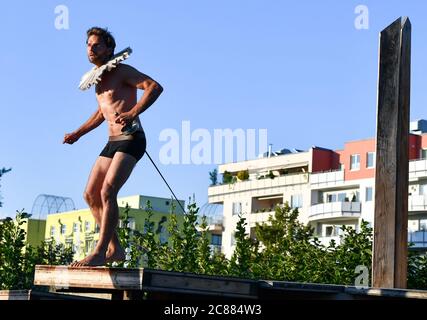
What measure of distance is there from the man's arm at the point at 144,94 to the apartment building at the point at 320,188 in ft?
198

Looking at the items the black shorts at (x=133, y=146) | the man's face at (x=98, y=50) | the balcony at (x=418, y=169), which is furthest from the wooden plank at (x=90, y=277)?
the balcony at (x=418, y=169)

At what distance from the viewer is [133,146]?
11172 mm

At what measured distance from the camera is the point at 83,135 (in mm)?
12188

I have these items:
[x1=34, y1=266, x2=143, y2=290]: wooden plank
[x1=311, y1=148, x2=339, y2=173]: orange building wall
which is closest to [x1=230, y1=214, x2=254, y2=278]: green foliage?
[x1=34, y1=266, x2=143, y2=290]: wooden plank

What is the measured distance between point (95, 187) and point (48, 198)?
105 meters

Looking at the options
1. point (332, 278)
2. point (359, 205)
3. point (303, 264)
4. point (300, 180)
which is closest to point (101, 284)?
point (332, 278)

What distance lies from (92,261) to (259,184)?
7475 centimetres

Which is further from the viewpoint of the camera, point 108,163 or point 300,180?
point 300,180

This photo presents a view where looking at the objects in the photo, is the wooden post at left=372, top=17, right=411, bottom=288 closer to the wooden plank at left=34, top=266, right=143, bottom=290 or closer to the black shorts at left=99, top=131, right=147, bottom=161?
the black shorts at left=99, top=131, right=147, bottom=161

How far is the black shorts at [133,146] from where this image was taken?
11.2m
